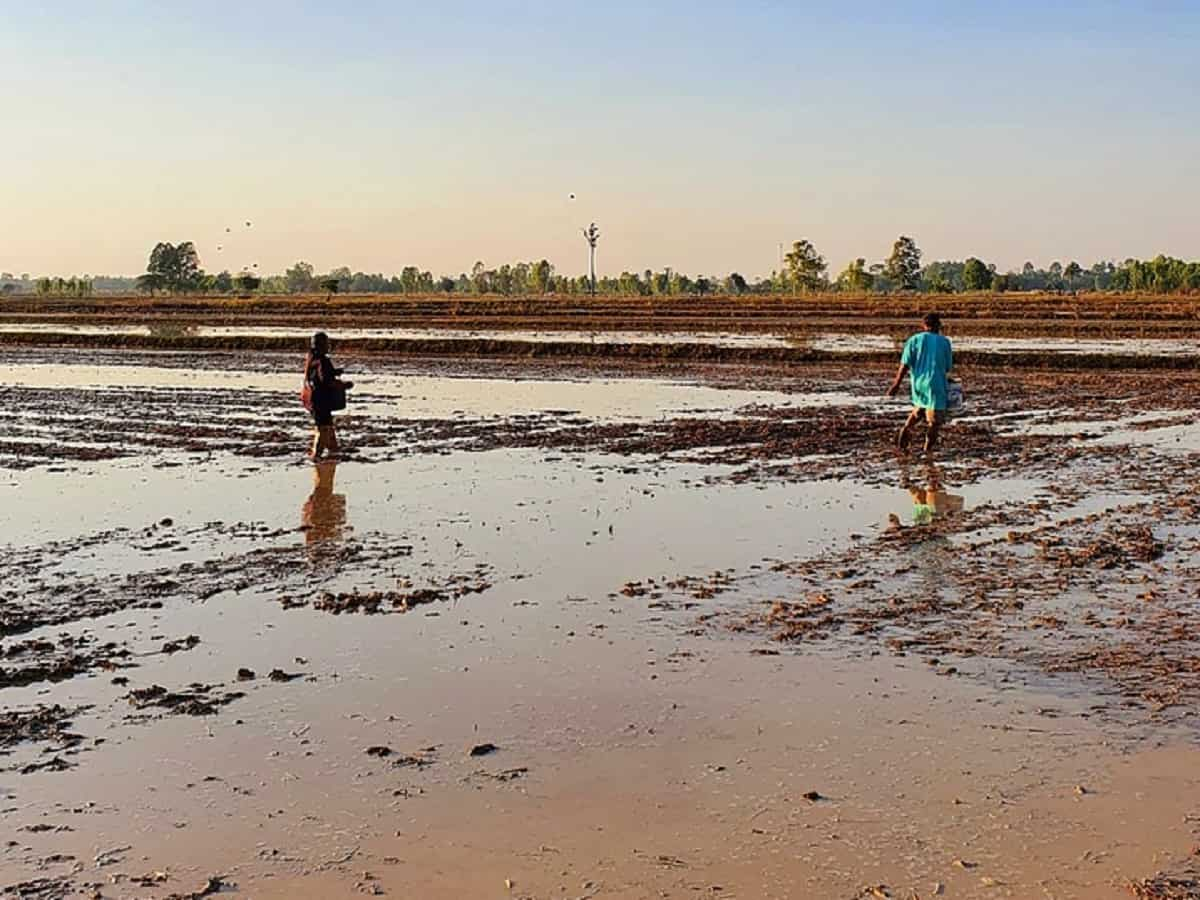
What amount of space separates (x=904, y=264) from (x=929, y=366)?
311 feet

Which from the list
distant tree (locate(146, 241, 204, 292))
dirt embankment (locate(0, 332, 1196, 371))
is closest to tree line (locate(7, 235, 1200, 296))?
distant tree (locate(146, 241, 204, 292))

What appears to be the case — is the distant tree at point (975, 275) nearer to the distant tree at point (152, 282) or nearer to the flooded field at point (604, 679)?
the distant tree at point (152, 282)

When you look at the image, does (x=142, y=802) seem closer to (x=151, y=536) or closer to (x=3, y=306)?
(x=151, y=536)

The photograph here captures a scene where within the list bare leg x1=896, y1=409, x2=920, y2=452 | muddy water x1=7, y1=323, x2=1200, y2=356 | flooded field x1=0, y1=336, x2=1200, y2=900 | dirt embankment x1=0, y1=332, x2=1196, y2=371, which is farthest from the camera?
muddy water x1=7, y1=323, x2=1200, y2=356

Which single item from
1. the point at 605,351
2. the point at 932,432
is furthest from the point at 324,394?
the point at 605,351

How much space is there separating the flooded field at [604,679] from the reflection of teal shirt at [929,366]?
2.30ft

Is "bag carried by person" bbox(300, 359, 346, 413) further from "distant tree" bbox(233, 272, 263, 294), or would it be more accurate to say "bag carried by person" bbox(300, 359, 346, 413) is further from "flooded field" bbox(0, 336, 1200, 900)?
"distant tree" bbox(233, 272, 263, 294)

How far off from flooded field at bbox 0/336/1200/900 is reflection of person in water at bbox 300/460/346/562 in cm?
6

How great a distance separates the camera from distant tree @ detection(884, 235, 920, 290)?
4085 inches

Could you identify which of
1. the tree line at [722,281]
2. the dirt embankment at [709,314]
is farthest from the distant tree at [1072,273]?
the dirt embankment at [709,314]

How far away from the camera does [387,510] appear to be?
10.7 m

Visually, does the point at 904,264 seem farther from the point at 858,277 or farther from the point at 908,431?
the point at 908,431

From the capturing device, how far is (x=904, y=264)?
344 ft

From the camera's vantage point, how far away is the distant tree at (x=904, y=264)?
10375 cm
